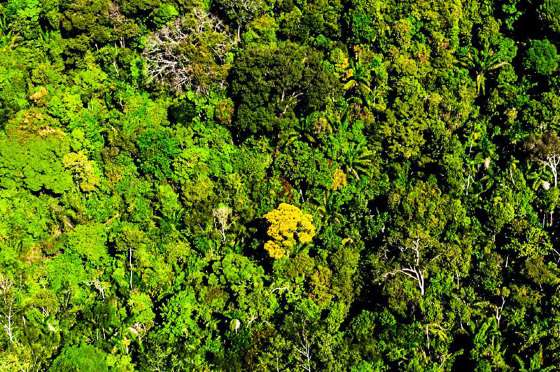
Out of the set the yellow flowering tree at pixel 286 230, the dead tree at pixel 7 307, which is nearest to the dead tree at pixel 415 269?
the yellow flowering tree at pixel 286 230

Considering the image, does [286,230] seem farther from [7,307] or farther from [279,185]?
[7,307]

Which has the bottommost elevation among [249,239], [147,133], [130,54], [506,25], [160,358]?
[160,358]

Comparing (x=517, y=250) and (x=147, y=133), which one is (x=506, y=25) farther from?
(x=147, y=133)

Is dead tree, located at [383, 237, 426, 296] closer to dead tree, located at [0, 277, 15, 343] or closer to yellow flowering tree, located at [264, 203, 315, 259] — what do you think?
yellow flowering tree, located at [264, 203, 315, 259]

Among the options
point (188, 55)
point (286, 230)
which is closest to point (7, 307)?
point (286, 230)

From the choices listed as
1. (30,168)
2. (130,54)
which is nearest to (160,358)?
(30,168)

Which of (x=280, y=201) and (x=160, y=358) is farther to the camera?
(x=280, y=201)

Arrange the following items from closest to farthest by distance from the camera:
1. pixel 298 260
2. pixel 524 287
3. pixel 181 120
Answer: pixel 524 287
pixel 298 260
pixel 181 120
